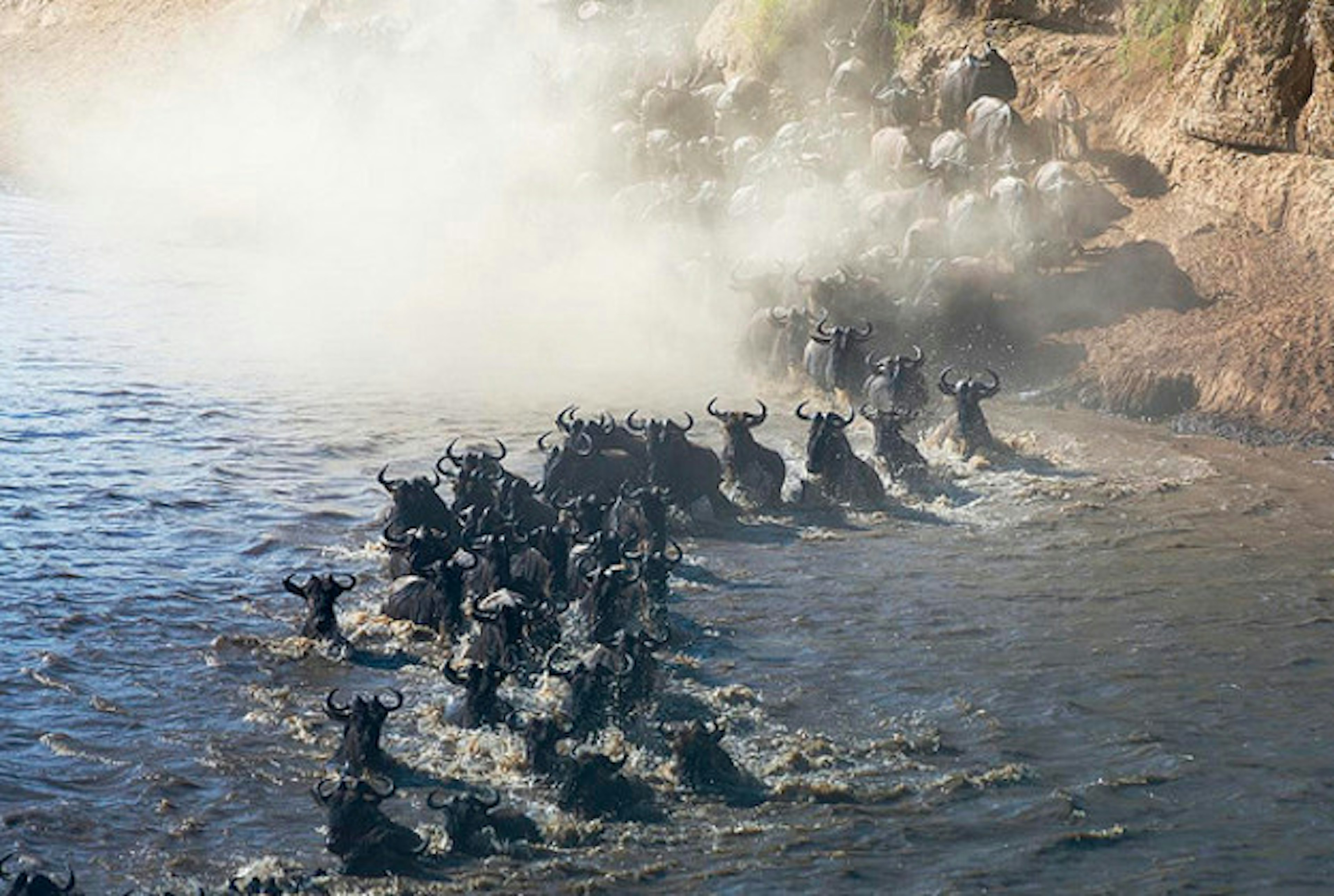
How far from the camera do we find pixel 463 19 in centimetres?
5269

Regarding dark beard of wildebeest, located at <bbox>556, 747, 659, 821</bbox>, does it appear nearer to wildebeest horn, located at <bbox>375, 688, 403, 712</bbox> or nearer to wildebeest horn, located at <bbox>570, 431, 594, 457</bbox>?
wildebeest horn, located at <bbox>375, 688, 403, 712</bbox>

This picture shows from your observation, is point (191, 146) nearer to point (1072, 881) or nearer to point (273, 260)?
point (273, 260)

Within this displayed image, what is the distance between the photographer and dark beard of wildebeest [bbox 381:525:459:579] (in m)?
15.4

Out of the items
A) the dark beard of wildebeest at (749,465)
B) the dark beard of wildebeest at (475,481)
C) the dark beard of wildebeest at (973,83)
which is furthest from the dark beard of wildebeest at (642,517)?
the dark beard of wildebeest at (973,83)

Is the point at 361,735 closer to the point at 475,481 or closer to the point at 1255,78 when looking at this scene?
the point at 475,481

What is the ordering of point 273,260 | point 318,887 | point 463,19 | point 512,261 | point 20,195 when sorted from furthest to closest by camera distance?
point 463,19
point 20,195
point 273,260
point 512,261
point 318,887

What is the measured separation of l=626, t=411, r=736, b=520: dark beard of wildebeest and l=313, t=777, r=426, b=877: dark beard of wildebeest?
311 inches

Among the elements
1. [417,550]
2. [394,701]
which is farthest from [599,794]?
[417,550]

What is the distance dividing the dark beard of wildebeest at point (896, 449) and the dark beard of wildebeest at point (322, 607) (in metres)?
7.31

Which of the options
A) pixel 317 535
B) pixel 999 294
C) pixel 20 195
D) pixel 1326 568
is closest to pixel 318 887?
pixel 317 535

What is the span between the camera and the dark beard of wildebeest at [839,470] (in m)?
18.8

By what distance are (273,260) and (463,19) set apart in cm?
1654

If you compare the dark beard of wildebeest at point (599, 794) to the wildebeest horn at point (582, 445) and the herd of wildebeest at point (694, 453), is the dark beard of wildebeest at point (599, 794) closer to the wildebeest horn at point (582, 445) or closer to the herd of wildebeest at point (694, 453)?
the herd of wildebeest at point (694, 453)

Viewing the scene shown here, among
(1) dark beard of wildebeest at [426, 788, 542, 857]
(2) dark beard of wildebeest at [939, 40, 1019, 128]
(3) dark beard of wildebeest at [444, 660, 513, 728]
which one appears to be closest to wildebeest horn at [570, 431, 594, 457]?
(3) dark beard of wildebeest at [444, 660, 513, 728]
